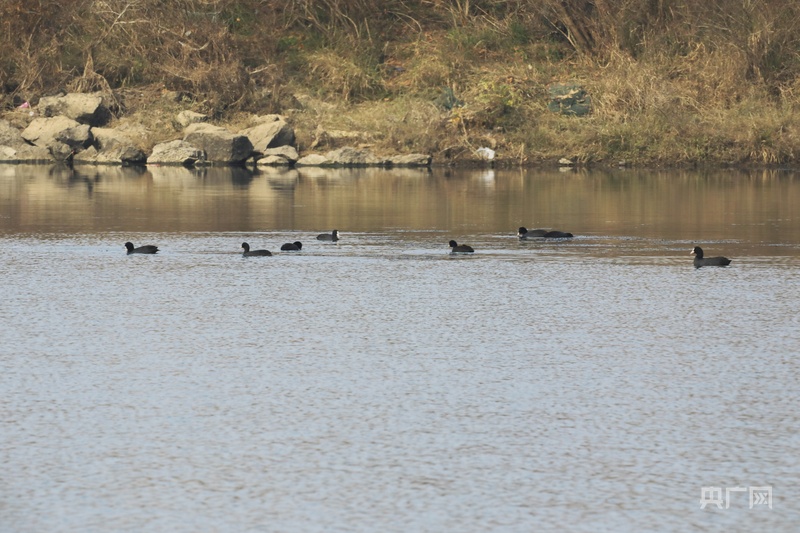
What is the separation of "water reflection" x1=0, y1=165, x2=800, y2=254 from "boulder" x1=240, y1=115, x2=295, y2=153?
302cm

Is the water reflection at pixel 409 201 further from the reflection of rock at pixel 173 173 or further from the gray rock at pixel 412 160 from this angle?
the gray rock at pixel 412 160

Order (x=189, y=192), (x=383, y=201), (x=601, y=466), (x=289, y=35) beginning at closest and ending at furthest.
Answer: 1. (x=601, y=466)
2. (x=383, y=201)
3. (x=189, y=192)
4. (x=289, y=35)

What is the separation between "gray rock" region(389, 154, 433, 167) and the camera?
138 ft

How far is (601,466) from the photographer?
8.65m

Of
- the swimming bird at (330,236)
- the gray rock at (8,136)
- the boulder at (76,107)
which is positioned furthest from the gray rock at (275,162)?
the swimming bird at (330,236)

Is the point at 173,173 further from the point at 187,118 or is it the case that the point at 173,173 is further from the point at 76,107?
the point at 76,107

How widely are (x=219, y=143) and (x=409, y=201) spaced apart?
49.6 ft

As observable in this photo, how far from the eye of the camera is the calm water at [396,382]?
799 centimetres

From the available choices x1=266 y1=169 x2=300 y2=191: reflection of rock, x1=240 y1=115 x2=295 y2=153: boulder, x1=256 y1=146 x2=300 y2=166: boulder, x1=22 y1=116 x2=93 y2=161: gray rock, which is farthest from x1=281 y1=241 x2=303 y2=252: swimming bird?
x1=22 y1=116 x2=93 y2=161: gray rock

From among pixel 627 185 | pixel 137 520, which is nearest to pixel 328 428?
pixel 137 520

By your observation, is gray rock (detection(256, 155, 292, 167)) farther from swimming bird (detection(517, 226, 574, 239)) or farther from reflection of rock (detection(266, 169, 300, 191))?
swimming bird (detection(517, 226, 574, 239))

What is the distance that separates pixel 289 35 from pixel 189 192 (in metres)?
19.6

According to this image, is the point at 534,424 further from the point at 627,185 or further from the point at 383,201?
the point at 627,185

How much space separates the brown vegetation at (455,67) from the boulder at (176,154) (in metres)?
2.52
